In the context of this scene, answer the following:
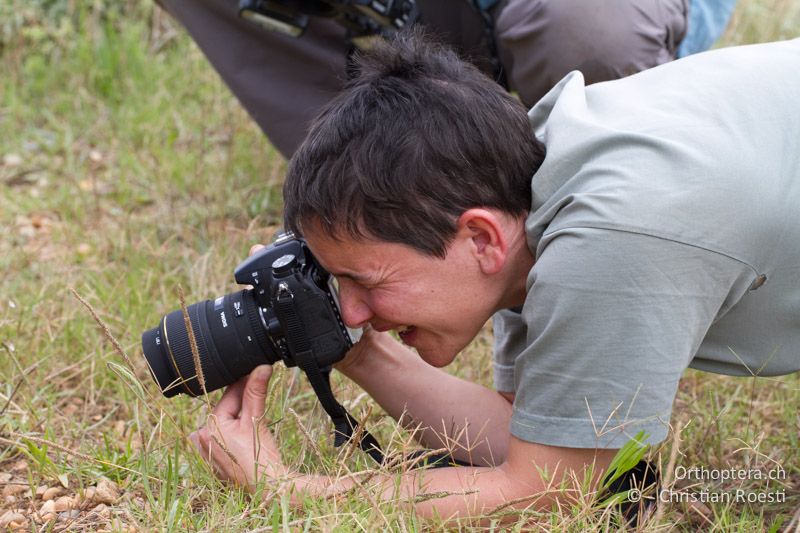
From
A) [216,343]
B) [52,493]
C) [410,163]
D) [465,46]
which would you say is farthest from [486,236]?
[465,46]

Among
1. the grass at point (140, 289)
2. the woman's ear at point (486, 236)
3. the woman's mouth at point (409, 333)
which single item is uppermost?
the woman's ear at point (486, 236)

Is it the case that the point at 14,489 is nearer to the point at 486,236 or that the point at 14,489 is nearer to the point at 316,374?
the point at 316,374

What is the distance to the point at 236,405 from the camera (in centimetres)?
207

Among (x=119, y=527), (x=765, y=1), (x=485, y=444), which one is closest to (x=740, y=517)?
(x=485, y=444)

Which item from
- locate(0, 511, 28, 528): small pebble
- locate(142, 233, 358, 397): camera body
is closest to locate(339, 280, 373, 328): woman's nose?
locate(142, 233, 358, 397): camera body

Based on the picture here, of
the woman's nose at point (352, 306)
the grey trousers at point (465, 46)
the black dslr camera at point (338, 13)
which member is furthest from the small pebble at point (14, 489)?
the grey trousers at point (465, 46)

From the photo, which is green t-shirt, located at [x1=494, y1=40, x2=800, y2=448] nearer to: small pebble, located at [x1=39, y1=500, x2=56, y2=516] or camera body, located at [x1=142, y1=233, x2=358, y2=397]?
camera body, located at [x1=142, y1=233, x2=358, y2=397]

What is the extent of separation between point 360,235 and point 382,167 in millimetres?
128

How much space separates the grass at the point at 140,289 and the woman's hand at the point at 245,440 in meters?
0.04

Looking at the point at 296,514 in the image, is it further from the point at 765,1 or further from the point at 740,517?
the point at 765,1

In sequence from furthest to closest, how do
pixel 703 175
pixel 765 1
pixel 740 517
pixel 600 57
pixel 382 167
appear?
pixel 765 1 → pixel 600 57 → pixel 740 517 → pixel 382 167 → pixel 703 175

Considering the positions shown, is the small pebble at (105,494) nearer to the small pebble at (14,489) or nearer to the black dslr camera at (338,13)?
the small pebble at (14,489)

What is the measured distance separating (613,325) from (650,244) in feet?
0.46

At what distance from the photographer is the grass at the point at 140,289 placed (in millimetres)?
1905
